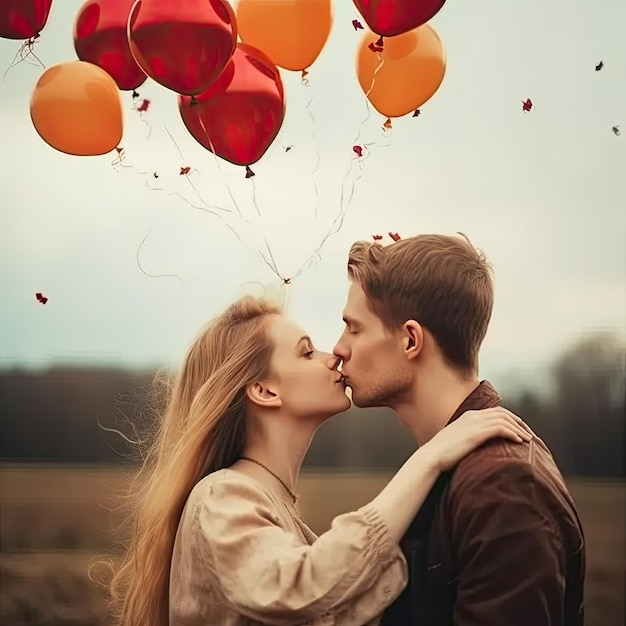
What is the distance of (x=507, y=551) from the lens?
1.56 metres

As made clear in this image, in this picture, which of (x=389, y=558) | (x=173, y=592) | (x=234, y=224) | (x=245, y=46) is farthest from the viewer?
(x=234, y=224)

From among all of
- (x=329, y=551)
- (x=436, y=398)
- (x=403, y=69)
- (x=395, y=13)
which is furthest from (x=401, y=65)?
(x=329, y=551)

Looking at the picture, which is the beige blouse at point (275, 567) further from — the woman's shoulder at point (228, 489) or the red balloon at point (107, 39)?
the red balloon at point (107, 39)

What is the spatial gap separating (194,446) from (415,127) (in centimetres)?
75

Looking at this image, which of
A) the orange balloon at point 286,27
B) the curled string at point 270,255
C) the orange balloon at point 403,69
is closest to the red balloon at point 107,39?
the orange balloon at point 286,27

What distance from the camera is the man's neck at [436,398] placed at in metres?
1.76

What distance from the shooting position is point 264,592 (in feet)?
5.36

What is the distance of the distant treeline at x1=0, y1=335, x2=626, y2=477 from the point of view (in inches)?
81.7

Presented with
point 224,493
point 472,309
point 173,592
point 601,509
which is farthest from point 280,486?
point 601,509

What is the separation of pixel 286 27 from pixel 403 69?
223mm

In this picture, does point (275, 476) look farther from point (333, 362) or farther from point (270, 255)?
point (270, 255)

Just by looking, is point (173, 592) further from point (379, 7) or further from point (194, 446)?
point (379, 7)

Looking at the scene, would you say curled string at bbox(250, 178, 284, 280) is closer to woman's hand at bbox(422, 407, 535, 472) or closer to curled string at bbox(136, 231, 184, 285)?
curled string at bbox(136, 231, 184, 285)

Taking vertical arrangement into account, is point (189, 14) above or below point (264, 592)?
above
